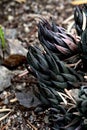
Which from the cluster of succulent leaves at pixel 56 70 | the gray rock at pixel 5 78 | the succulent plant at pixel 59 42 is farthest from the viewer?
the gray rock at pixel 5 78

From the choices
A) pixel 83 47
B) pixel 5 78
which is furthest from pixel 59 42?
pixel 5 78

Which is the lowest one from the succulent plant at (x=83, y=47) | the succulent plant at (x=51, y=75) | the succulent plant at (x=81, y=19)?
the succulent plant at (x=51, y=75)

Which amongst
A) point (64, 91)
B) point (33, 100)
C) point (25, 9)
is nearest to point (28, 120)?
point (33, 100)

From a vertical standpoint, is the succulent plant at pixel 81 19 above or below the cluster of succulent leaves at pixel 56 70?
above

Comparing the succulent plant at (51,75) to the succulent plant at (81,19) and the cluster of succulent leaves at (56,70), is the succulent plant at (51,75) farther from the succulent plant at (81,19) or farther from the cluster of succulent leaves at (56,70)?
the succulent plant at (81,19)

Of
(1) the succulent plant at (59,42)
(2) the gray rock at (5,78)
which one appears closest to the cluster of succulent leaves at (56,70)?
(1) the succulent plant at (59,42)

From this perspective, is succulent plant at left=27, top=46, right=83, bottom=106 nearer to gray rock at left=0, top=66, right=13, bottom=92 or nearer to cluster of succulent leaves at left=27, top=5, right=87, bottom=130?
cluster of succulent leaves at left=27, top=5, right=87, bottom=130

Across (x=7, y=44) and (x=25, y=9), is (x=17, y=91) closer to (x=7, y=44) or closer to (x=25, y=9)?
(x=7, y=44)
